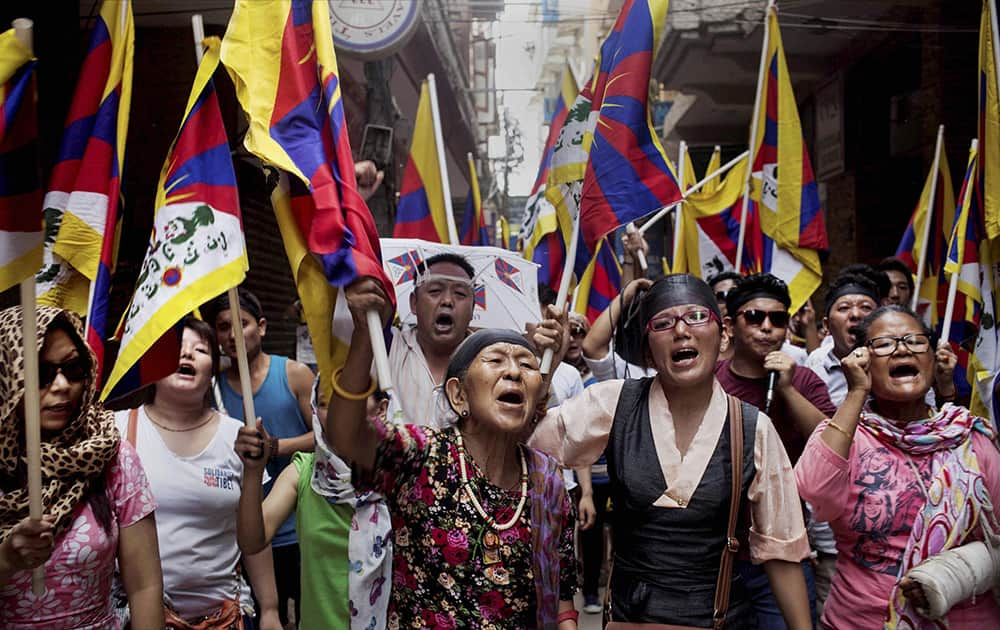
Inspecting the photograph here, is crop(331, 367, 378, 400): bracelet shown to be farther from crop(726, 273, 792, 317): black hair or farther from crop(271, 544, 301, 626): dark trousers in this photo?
crop(726, 273, 792, 317): black hair

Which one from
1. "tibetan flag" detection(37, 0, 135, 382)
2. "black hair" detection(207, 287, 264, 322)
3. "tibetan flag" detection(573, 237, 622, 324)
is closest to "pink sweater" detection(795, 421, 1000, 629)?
"tibetan flag" detection(37, 0, 135, 382)

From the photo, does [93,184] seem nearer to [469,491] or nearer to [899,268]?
[469,491]

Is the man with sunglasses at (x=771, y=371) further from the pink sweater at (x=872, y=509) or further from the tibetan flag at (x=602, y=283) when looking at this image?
the tibetan flag at (x=602, y=283)

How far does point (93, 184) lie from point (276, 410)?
4.62ft

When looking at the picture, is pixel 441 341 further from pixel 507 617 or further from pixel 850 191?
pixel 850 191

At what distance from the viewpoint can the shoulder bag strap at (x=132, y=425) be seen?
11.7 ft

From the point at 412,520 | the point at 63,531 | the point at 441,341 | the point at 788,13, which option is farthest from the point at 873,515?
the point at 788,13

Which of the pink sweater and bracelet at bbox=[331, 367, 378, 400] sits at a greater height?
Answer: bracelet at bbox=[331, 367, 378, 400]

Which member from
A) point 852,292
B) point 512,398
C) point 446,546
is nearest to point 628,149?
point 852,292

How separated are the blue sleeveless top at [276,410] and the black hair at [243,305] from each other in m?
0.31

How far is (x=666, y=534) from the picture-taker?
305 cm

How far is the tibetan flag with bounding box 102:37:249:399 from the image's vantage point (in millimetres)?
3270

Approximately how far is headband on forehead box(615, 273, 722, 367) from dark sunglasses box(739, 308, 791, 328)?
0.96 meters

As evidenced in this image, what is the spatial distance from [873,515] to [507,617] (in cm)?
139
